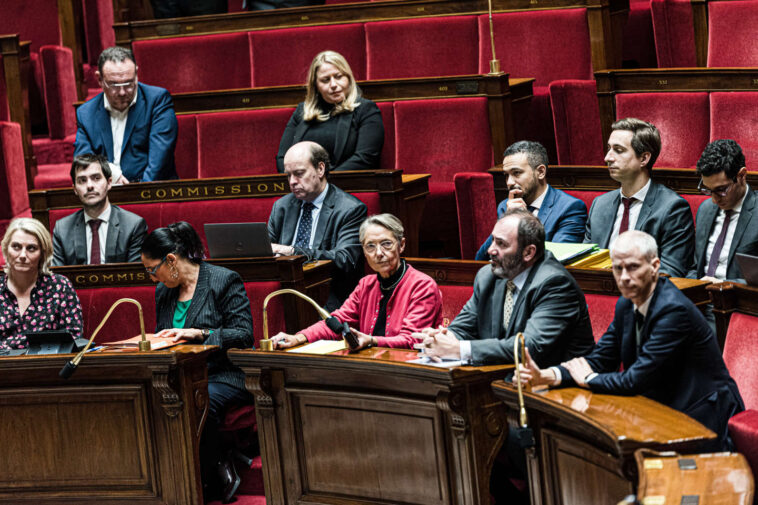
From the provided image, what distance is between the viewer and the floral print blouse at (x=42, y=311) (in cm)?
181

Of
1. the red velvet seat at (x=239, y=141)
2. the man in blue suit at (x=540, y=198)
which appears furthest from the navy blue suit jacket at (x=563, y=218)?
the red velvet seat at (x=239, y=141)

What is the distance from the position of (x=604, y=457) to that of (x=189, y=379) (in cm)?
70

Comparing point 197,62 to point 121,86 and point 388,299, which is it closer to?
point 121,86

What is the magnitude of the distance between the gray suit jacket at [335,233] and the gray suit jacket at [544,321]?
1.68 feet

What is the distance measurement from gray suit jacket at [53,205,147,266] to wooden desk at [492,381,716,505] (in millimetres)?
965

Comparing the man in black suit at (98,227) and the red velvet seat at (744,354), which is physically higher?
the man in black suit at (98,227)

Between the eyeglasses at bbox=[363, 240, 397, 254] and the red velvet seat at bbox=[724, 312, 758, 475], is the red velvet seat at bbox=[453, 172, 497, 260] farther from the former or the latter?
the red velvet seat at bbox=[724, 312, 758, 475]

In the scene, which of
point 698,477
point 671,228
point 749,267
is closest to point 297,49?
→ point 671,228

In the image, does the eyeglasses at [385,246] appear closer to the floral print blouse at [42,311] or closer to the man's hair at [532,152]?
the man's hair at [532,152]

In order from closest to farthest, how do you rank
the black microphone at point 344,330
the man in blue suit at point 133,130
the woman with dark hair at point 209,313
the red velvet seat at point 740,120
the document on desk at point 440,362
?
1. the document on desk at point 440,362
2. the black microphone at point 344,330
3. the woman with dark hair at point 209,313
4. the red velvet seat at point 740,120
5. the man in blue suit at point 133,130

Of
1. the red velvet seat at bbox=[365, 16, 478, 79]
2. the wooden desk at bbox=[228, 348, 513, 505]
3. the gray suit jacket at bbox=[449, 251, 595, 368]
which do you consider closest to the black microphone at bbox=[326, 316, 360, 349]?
the wooden desk at bbox=[228, 348, 513, 505]

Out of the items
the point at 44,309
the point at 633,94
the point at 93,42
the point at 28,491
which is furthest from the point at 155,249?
the point at 93,42

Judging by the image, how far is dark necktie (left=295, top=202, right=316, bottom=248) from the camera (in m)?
2.00

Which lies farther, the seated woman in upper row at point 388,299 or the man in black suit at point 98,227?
the man in black suit at point 98,227
